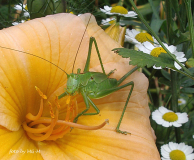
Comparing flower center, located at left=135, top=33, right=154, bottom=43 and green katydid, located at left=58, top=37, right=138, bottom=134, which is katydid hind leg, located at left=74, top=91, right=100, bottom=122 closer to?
green katydid, located at left=58, top=37, right=138, bottom=134

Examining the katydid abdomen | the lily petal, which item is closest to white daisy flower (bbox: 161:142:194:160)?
the katydid abdomen

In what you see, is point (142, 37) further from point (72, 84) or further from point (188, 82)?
point (72, 84)

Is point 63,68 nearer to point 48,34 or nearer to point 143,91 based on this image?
point 48,34

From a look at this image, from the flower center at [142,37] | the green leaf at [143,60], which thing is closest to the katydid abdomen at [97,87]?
the green leaf at [143,60]

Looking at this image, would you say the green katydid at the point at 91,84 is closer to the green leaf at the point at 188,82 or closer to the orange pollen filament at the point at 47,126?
the orange pollen filament at the point at 47,126

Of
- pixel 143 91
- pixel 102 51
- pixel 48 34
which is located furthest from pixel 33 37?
pixel 143 91

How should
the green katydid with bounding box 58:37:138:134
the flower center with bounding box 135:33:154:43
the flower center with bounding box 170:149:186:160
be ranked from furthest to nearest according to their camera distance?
1. the flower center with bounding box 135:33:154:43
2. the flower center with bounding box 170:149:186:160
3. the green katydid with bounding box 58:37:138:134

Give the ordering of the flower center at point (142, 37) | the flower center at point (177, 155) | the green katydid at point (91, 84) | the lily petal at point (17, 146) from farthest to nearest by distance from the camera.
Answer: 1. the flower center at point (142, 37)
2. the flower center at point (177, 155)
3. the green katydid at point (91, 84)
4. the lily petal at point (17, 146)
